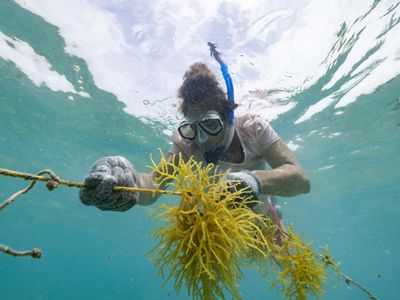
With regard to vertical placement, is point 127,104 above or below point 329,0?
above

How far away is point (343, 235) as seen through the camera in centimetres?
5969

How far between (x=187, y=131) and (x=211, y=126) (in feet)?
1.72

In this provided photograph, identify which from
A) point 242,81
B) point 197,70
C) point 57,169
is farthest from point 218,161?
point 57,169

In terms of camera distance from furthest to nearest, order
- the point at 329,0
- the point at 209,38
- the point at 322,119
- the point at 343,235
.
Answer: the point at 343,235 → the point at 322,119 → the point at 209,38 → the point at 329,0

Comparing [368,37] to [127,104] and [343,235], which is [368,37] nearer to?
[127,104]

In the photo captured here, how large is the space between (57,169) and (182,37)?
916 inches

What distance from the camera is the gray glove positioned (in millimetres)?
2160

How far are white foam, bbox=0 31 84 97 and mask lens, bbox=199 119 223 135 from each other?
12088 mm

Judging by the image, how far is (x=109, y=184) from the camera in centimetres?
218

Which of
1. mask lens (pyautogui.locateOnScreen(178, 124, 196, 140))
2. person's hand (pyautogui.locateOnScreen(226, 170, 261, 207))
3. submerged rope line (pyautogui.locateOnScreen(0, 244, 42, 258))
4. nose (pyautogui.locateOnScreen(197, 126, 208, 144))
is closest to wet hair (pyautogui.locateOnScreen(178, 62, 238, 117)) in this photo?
mask lens (pyautogui.locateOnScreen(178, 124, 196, 140))

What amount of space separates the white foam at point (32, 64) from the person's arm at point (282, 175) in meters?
13.1

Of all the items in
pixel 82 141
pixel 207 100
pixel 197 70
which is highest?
pixel 82 141

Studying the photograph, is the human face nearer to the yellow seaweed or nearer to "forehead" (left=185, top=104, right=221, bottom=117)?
"forehead" (left=185, top=104, right=221, bottom=117)

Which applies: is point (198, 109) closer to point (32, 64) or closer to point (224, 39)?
point (224, 39)
